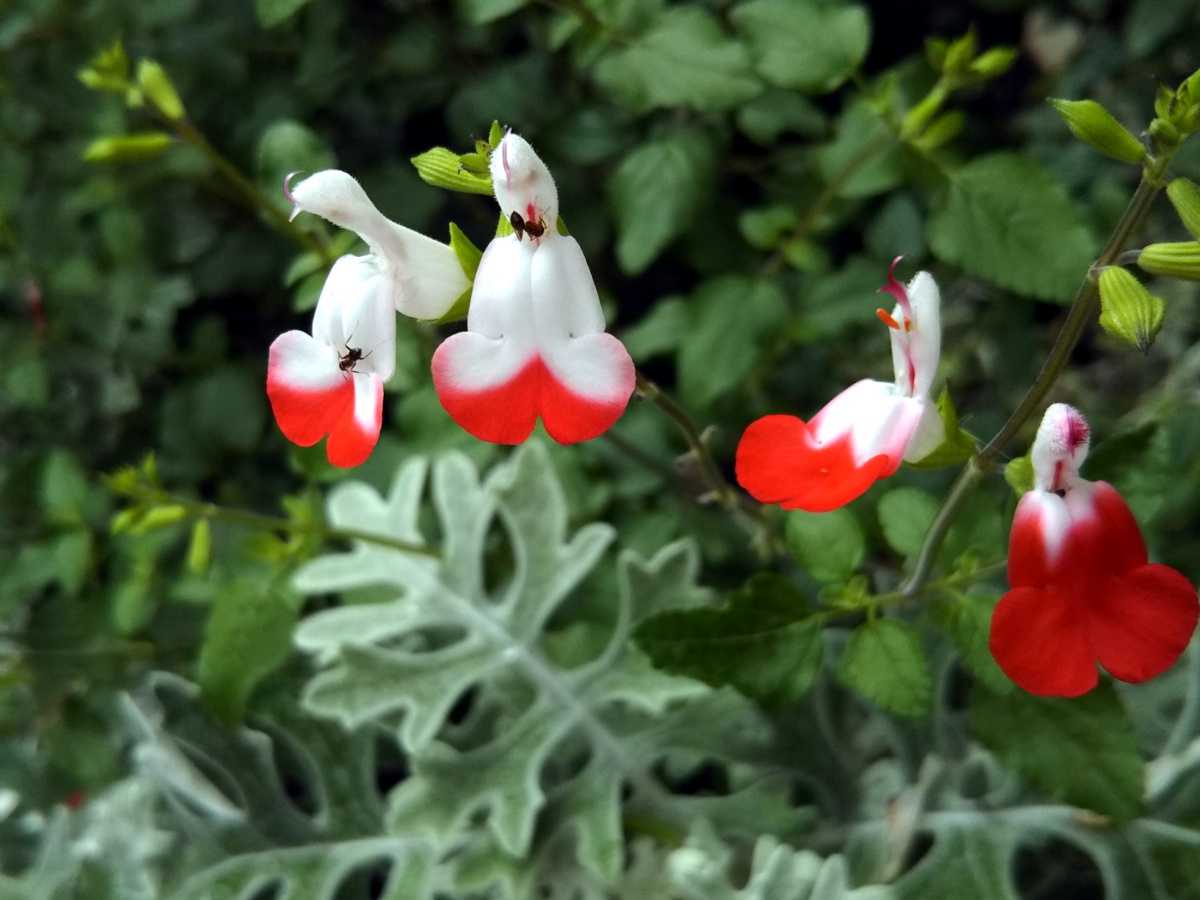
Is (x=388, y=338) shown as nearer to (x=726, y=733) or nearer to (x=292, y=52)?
(x=726, y=733)

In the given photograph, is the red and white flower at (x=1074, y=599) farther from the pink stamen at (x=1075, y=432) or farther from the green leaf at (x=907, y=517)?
the green leaf at (x=907, y=517)

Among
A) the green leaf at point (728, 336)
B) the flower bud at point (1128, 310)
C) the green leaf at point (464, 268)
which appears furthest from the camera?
the green leaf at point (728, 336)

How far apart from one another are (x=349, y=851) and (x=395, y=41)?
2.28 feet

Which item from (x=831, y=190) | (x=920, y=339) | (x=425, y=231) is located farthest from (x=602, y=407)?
(x=425, y=231)

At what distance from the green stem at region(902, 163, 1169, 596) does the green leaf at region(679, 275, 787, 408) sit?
1.13 feet

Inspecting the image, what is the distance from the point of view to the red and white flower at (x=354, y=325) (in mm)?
512

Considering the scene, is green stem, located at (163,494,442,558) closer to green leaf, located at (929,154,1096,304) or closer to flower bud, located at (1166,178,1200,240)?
green leaf, located at (929,154,1096,304)

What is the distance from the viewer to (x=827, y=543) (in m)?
0.67

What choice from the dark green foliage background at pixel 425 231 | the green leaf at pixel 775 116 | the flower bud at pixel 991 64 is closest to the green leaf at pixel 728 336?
the dark green foliage background at pixel 425 231

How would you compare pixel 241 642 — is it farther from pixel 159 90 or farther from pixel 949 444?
pixel 949 444

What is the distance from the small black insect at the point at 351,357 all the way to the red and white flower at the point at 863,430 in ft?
0.57

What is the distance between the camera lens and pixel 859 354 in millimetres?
1182

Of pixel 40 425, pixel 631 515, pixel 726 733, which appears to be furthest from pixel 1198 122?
pixel 40 425

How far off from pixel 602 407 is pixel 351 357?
0.39ft
